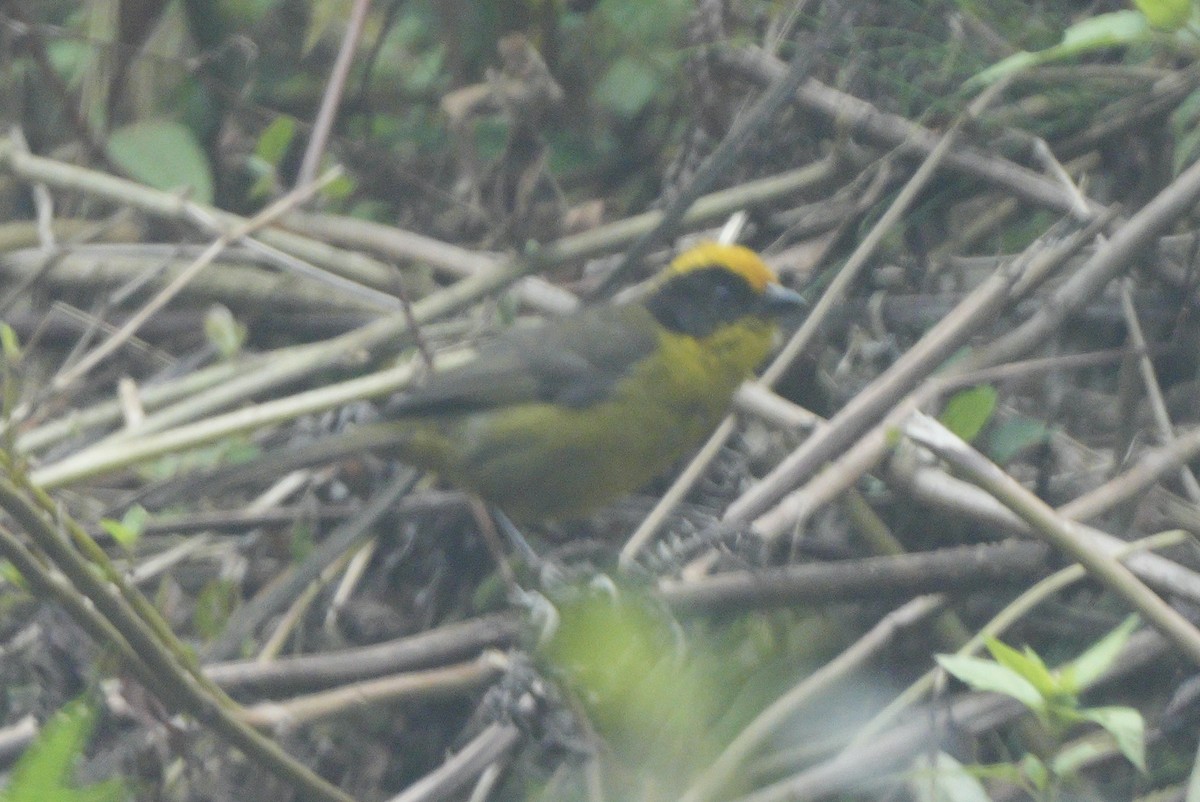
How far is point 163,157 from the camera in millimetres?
3828

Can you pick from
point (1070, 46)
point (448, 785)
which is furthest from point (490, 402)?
point (1070, 46)

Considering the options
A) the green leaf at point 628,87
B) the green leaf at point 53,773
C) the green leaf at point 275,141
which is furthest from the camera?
the green leaf at point 628,87

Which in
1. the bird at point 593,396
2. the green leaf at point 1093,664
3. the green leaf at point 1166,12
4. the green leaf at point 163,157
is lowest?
the bird at point 593,396

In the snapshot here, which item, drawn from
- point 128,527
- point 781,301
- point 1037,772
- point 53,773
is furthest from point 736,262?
point 53,773

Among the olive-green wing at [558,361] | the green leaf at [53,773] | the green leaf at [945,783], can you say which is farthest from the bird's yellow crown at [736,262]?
the green leaf at [53,773]

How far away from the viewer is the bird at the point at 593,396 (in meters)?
3.33

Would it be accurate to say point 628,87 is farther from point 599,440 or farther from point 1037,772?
point 1037,772

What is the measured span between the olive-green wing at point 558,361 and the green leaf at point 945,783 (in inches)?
65.0

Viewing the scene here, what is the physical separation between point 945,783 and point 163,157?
9.08ft

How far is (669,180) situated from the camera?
3.68m

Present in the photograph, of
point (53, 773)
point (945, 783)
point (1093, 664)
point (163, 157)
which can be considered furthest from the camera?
point (163, 157)

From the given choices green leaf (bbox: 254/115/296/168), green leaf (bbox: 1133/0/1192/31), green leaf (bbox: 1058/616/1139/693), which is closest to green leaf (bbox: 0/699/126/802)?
green leaf (bbox: 1058/616/1139/693)

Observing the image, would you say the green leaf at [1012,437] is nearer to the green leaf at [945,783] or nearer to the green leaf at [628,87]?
the green leaf at [945,783]

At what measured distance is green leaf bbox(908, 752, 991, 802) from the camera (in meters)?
1.76
